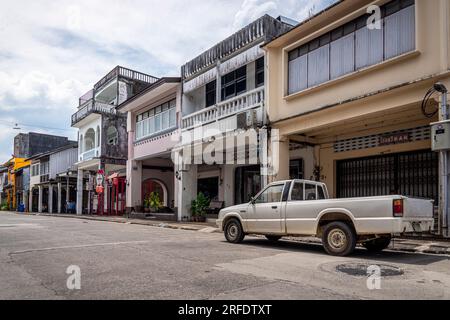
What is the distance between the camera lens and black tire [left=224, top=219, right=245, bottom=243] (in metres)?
11.4

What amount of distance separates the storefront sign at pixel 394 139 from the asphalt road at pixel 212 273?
19.2ft

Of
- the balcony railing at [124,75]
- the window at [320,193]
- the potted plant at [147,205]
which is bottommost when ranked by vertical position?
the potted plant at [147,205]

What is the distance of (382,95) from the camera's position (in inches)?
465

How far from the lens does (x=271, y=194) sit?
10758 mm

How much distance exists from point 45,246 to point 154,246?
2.81 meters

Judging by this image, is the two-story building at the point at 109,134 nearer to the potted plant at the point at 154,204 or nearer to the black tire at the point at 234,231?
the potted plant at the point at 154,204

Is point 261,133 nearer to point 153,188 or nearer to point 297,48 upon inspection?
point 297,48

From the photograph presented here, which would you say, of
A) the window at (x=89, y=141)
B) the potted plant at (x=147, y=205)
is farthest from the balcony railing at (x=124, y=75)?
the potted plant at (x=147, y=205)

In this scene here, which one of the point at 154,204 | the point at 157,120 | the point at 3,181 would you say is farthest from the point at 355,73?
the point at 3,181

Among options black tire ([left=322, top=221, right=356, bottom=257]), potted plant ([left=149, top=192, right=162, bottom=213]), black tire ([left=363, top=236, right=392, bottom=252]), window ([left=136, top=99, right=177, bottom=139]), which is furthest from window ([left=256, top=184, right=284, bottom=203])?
potted plant ([left=149, top=192, right=162, bottom=213])

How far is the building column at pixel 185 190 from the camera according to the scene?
70.3 ft

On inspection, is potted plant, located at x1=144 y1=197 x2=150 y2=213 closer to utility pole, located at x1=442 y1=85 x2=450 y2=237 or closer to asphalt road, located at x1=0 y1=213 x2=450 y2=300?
asphalt road, located at x1=0 y1=213 x2=450 y2=300

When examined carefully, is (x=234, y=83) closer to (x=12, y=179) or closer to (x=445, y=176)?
(x=445, y=176)
